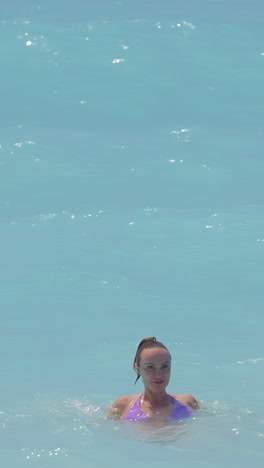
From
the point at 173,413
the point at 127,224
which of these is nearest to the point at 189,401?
the point at 173,413

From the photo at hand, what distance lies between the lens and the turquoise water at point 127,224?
A: 16.1 feet

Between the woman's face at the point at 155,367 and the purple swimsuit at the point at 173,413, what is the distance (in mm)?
126

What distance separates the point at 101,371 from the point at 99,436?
1201 millimetres

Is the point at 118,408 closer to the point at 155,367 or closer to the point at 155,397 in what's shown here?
the point at 155,397

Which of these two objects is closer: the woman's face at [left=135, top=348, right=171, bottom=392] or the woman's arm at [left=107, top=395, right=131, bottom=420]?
the woman's face at [left=135, top=348, right=171, bottom=392]

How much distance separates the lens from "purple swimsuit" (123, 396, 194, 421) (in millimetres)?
4809

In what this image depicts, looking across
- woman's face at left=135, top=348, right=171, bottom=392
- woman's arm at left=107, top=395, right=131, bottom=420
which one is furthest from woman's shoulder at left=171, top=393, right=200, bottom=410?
Answer: woman's arm at left=107, top=395, right=131, bottom=420

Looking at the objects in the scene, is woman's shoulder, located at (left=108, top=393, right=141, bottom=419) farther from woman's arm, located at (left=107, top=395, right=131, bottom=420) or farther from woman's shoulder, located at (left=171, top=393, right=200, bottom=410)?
woman's shoulder, located at (left=171, top=393, right=200, bottom=410)

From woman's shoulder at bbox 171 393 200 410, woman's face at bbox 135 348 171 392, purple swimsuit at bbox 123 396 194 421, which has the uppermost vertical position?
woman's face at bbox 135 348 171 392

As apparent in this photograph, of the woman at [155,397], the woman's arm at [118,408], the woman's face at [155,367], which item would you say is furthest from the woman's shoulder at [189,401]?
the woman's arm at [118,408]

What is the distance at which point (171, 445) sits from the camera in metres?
4.38

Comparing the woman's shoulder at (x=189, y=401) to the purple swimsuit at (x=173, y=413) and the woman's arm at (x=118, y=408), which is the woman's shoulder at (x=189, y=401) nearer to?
the purple swimsuit at (x=173, y=413)

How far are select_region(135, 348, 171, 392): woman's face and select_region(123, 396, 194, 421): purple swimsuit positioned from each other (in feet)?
0.41

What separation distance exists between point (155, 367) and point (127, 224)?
318cm
